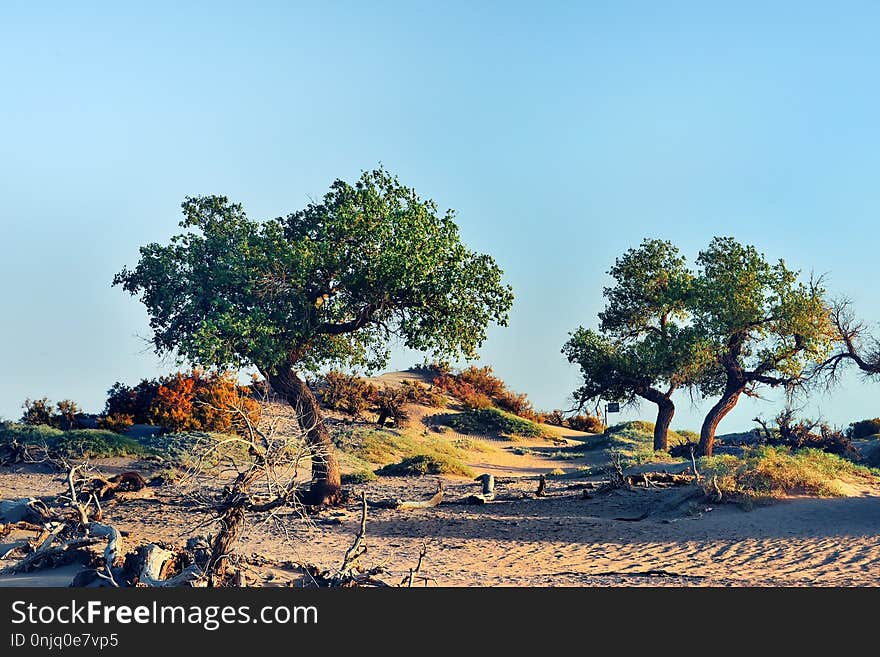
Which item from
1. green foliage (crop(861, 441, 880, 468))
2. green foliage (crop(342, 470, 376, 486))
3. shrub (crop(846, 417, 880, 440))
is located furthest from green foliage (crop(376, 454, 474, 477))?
shrub (crop(846, 417, 880, 440))

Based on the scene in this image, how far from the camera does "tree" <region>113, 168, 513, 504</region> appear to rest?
65.2 ft

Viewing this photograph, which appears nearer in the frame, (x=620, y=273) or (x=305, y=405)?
(x=305, y=405)

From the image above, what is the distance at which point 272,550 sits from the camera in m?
15.7

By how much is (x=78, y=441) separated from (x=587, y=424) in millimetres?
36929

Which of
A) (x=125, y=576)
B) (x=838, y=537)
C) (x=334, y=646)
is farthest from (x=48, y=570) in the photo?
(x=838, y=537)

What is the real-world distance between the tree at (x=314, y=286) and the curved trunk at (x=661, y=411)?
18.4 metres

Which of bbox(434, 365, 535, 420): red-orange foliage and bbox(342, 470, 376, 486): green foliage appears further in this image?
bbox(434, 365, 535, 420): red-orange foliage

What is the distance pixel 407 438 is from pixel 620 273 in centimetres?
1215

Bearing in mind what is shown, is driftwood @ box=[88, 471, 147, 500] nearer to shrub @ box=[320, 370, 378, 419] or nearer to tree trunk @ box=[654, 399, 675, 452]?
shrub @ box=[320, 370, 378, 419]

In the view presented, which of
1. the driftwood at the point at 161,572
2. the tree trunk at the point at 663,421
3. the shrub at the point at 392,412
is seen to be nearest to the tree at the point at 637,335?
the tree trunk at the point at 663,421

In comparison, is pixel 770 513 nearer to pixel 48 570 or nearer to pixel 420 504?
pixel 420 504

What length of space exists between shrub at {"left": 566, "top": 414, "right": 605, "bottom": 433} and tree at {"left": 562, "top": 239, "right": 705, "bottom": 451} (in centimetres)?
1809

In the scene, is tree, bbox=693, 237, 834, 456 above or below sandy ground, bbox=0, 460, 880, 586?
above

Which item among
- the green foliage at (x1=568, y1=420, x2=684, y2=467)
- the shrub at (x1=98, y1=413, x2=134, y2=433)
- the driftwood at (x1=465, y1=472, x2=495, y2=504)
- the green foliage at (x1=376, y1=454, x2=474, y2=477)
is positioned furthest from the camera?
the green foliage at (x1=568, y1=420, x2=684, y2=467)
